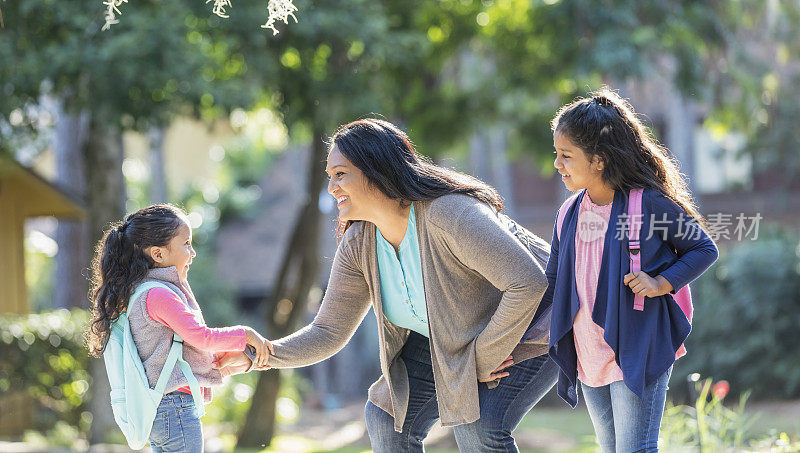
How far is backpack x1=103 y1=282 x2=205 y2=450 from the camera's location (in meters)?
3.64

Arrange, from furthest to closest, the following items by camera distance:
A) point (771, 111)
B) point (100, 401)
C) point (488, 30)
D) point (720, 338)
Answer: point (771, 111) → point (720, 338) → point (488, 30) → point (100, 401)

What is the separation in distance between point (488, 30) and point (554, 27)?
41.8 inches

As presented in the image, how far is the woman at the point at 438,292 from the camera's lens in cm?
339

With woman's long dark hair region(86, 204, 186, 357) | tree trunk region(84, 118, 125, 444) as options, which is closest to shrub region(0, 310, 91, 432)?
tree trunk region(84, 118, 125, 444)

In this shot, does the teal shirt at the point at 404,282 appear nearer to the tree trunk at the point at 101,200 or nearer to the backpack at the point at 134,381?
the backpack at the point at 134,381

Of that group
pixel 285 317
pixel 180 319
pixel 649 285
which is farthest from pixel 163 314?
pixel 285 317

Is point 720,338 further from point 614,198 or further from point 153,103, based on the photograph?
point 614,198

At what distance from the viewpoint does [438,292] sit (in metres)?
3.51

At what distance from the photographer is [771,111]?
19.3 metres

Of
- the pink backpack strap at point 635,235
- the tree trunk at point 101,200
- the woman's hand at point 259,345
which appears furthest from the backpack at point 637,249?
the tree trunk at point 101,200

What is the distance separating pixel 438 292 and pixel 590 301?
1.83ft

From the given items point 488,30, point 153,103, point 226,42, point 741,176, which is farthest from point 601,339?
point 741,176

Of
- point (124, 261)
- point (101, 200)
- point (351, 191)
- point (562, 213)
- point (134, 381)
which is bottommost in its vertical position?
point (134, 381)

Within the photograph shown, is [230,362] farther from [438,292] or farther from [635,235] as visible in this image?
[635,235]
